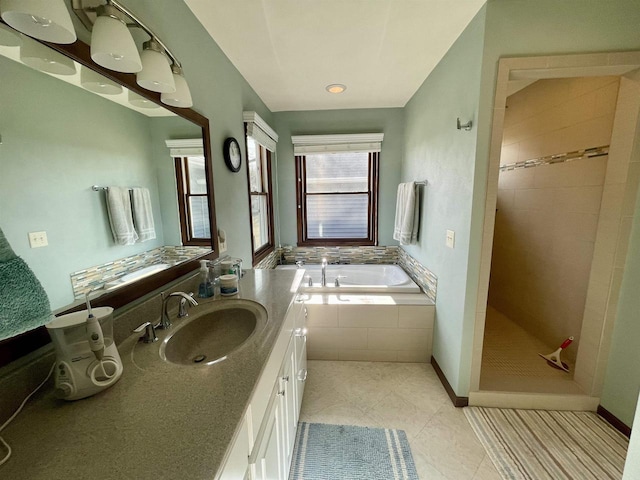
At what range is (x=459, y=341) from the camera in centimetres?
166

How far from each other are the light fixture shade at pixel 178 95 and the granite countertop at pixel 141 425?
3.44 feet

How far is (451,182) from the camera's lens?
1747mm

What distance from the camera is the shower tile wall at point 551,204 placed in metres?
1.82

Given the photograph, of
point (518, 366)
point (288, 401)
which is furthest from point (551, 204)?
point (288, 401)

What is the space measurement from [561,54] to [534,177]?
4.41 feet

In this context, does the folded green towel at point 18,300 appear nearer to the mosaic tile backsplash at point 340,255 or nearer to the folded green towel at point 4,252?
the folded green towel at point 4,252

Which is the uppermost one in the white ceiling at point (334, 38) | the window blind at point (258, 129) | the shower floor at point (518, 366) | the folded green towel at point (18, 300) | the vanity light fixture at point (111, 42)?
the white ceiling at point (334, 38)

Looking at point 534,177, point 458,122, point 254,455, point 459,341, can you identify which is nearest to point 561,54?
point 458,122

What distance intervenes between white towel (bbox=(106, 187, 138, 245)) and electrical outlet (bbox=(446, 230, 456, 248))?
1825 millimetres

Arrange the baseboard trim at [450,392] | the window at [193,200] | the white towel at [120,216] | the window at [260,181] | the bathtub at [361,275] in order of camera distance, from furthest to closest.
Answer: the bathtub at [361,275], the window at [260,181], the baseboard trim at [450,392], the window at [193,200], the white towel at [120,216]

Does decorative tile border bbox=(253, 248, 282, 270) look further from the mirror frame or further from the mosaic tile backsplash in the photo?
the mirror frame

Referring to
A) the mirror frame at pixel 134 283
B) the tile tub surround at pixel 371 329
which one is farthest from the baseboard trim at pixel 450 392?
the mirror frame at pixel 134 283

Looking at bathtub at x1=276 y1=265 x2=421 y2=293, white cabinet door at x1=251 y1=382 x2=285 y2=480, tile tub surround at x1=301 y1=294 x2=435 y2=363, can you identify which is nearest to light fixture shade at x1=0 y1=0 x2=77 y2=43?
white cabinet door at x1=251 y1=382 x2=285 y2=480

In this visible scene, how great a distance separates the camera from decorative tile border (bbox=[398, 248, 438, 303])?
2.11 meters
